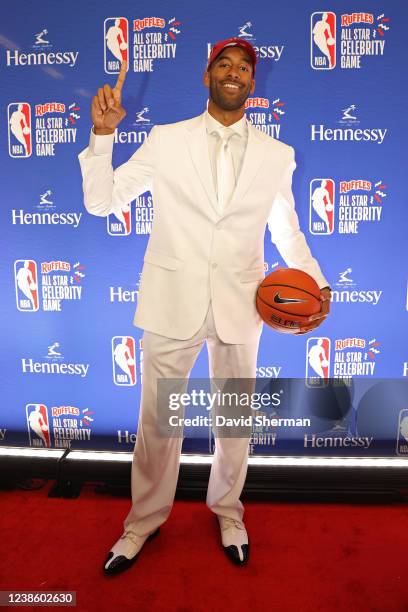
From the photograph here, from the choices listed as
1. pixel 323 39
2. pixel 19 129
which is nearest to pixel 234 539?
pixel 19 129

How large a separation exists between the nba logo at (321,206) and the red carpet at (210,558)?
151 cm

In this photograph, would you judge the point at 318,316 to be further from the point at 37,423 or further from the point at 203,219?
the point at 37,423

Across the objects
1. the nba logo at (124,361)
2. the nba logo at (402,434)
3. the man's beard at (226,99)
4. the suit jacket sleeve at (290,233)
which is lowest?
the nba logo at (402,434)

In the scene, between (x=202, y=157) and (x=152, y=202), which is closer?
(x=202, y=157)

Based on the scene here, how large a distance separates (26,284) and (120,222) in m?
0.66

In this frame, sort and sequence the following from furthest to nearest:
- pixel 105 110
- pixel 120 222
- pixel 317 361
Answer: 1. pixel 317 361
2. pixel 120 222
3. pixel 105 110

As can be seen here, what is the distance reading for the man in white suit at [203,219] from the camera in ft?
5.87

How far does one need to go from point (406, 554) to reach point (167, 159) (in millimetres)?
2077

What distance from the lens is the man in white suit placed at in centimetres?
179

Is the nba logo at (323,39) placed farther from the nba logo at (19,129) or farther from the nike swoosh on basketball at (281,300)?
the nba logo at (19,129)

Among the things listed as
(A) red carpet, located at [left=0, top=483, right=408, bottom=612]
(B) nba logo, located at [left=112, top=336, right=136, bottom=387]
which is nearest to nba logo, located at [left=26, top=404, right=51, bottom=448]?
(A) red carpet, located at [left=0, top=483, right=408, bottom=612]

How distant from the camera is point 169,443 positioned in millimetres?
2002

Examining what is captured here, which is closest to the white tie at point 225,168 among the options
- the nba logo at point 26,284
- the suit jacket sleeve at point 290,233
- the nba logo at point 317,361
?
the suit jacket sleeve at point 290,233

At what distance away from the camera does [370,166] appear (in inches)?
97.5
